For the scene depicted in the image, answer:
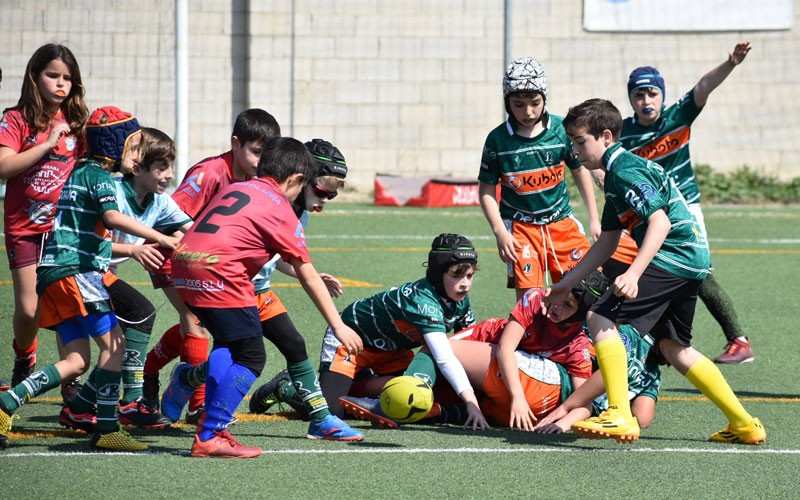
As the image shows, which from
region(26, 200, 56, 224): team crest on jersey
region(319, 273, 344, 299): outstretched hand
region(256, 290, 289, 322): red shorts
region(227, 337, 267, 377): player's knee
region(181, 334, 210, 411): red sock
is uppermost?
region(26, 200, 56, 224): team crest on jersey

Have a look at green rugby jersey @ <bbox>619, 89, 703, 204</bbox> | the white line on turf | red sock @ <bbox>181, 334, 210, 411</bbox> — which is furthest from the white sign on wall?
the white line on turf

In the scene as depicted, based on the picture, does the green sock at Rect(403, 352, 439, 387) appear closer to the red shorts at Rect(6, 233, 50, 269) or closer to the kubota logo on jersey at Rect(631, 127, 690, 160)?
the red shorts at Rect(6, 233, 50, 269)

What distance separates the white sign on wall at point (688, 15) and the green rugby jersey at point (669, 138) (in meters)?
10.2

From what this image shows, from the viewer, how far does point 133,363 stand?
5.62 m

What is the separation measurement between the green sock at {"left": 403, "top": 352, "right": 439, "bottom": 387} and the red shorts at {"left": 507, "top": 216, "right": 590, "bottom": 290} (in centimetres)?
100

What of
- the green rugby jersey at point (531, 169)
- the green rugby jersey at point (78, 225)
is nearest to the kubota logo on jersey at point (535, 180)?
the green rugby jersey at point (531, 169)

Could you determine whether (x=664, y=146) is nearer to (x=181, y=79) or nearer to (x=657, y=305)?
(x=657, y=305)

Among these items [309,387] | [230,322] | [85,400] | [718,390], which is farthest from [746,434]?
[85,400]

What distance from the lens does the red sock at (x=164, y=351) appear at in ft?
19.1

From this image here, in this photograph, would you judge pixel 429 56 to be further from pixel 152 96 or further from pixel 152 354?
Result: pixel 152 354

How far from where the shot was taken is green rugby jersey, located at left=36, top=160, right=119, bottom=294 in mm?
5094

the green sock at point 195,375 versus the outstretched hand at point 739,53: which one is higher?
the outstretched hand at point 739,53

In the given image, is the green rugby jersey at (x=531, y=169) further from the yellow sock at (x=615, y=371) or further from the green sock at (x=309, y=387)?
the green sock at (x=309, y=387)

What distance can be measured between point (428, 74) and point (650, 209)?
12494 mm
